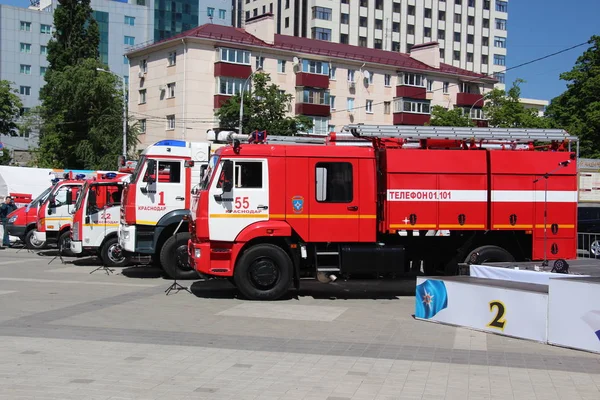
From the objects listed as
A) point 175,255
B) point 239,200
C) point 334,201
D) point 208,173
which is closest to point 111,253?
point 175,255

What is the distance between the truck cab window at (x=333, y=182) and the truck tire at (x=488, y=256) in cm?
283

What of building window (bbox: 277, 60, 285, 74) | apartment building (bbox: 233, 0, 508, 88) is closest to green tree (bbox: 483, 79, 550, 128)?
building window (bbox: 277, 60, 285, 74)

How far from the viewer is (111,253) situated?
2000 cm

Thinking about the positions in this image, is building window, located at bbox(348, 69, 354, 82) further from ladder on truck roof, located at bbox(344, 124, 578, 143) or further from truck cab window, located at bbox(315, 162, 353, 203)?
truck cab window, located at bbox(315, 162, 353, 203)

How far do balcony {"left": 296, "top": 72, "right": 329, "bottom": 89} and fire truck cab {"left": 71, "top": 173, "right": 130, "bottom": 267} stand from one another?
132 feet

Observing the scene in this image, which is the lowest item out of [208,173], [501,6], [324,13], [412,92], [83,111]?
[208,173]

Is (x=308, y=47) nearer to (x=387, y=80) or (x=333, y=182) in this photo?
(x=387, y=80)

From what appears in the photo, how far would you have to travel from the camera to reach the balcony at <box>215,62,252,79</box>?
54.5 m

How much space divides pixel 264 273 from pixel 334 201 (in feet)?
6.49

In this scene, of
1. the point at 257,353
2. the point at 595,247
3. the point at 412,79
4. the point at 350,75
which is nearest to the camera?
the point at 257,353

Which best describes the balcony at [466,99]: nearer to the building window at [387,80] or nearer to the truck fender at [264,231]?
the building window at [387,80]

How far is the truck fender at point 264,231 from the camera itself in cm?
1377

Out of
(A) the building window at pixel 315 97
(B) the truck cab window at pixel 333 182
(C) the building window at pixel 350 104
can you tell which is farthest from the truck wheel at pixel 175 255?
(C) the building window at pixel 350 104

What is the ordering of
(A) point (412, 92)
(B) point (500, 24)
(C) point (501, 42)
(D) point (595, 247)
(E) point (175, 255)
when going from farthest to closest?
(B) point (500, 24), (C) point (501, 42), (A) point (412, 92), (D) point (595, 247), (E) point (175, 255)
